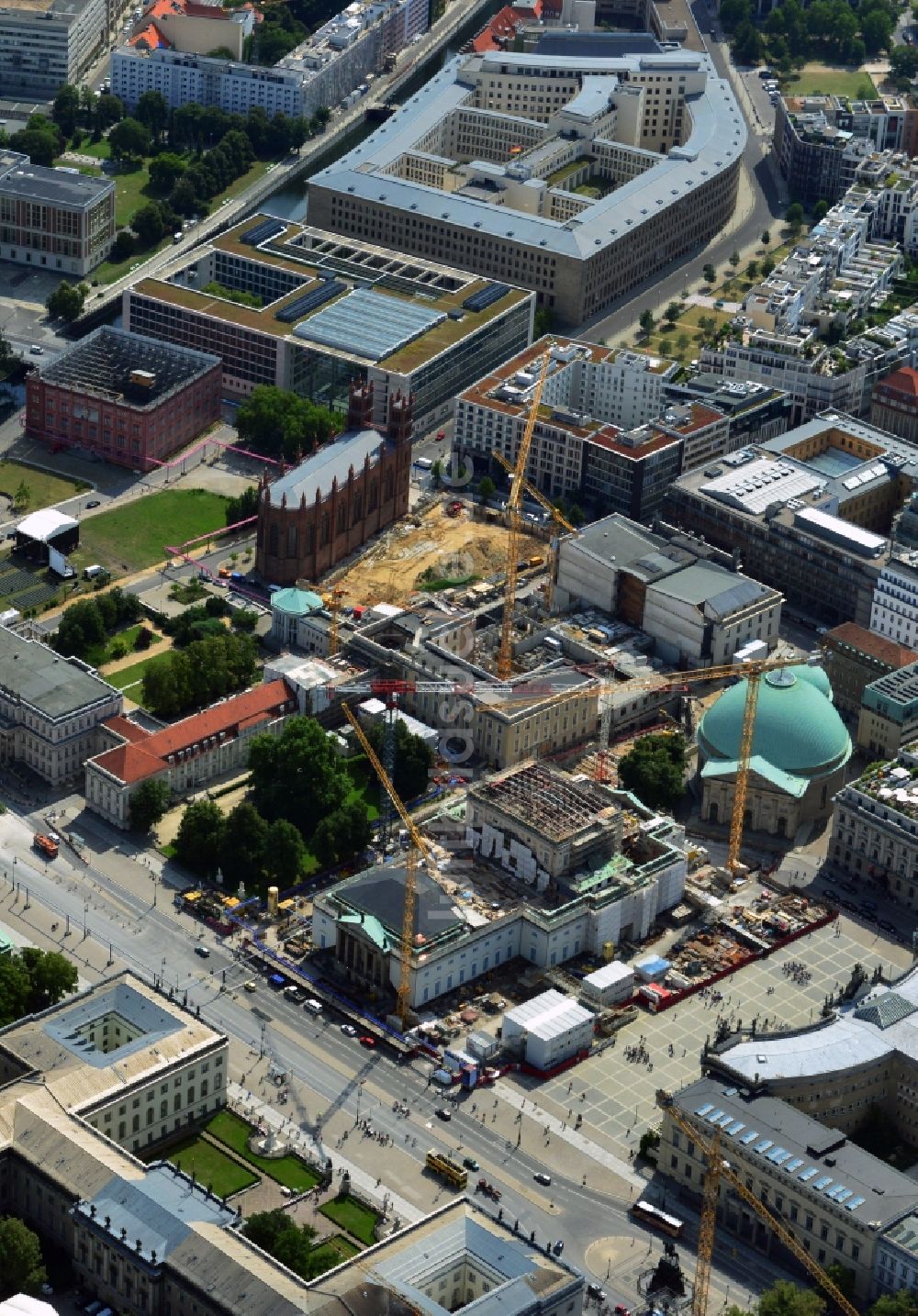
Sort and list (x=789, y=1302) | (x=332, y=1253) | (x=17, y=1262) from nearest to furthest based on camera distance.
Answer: (x=17, y=1262)
(x=789, y=1302)
(x=332, y=1253)

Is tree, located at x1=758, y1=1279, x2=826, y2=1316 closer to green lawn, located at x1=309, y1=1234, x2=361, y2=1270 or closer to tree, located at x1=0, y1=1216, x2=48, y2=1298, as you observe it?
green lawn, located at x1=309, y1=1234, x2=361, y2=1270

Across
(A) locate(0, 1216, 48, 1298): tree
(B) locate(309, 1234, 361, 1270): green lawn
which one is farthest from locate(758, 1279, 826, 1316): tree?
(A) locate(0, 1216, 48, 1298): tree

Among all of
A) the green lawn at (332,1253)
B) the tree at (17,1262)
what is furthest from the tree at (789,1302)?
the tree at (17,1262)

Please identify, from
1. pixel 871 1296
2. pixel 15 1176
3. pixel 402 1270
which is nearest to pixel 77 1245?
pixel 15 1176

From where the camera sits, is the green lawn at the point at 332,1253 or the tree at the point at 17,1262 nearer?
the tree at the point at 17,1262

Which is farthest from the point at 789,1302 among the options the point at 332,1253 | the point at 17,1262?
the point at 17,1262

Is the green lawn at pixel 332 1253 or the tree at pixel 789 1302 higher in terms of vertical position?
the tree at pixel 789 1302

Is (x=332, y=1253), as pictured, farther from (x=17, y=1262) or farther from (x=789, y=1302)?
(x=789, y=1302)

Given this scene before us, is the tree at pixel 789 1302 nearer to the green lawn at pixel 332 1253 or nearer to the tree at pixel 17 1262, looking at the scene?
the green lawn at pixel 332 1253
